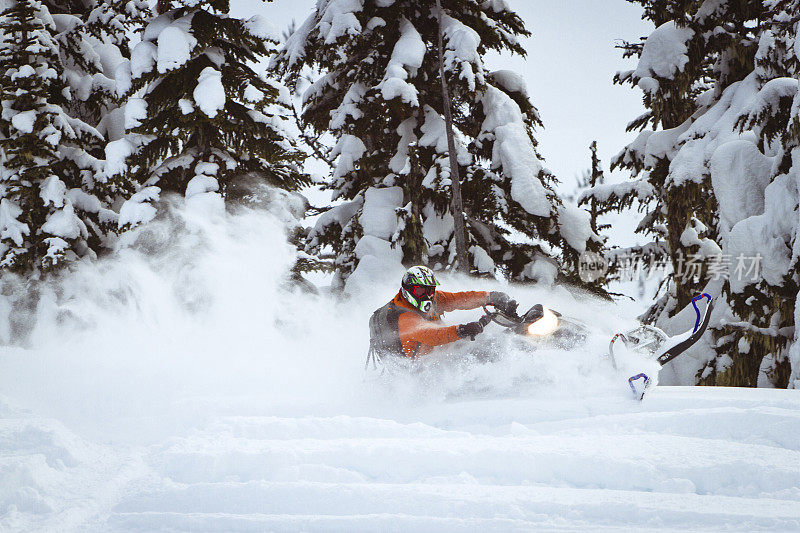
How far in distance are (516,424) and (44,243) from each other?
12790mm

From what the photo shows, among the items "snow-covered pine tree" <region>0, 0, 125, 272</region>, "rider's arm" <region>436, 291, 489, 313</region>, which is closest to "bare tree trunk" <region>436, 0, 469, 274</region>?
"rider's arm" <region>436, 291, 489, 313</region>

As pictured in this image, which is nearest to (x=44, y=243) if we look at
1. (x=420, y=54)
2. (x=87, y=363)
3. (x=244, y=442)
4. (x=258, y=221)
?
(x=258, y=221)

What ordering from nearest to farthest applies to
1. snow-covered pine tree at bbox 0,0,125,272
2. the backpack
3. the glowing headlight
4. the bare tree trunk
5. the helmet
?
the glowing headlight → the backpack → the helmet → the bare tree trunk → snow-covered pine tree at bbox 0,0,125,272

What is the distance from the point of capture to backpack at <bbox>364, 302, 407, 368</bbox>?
21.2 ft

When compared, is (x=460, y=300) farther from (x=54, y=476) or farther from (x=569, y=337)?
(x=54, y=476)

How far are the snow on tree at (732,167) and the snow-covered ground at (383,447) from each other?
7.33 feet

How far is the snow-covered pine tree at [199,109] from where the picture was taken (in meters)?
10.6

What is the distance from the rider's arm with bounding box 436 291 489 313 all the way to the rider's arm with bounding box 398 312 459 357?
3.27ft

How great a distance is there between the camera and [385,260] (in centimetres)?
1048

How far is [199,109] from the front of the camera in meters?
10.6

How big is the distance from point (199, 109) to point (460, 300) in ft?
21.4

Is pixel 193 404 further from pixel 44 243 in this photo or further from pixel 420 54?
pixel 44 243

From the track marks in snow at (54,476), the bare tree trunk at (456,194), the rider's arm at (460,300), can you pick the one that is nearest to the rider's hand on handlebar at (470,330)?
the rider's arm at (460,300)

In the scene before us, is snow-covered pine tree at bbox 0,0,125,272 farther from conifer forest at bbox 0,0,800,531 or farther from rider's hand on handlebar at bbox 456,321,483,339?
rider's hand on handlebar at bbox 456,321,483,339
